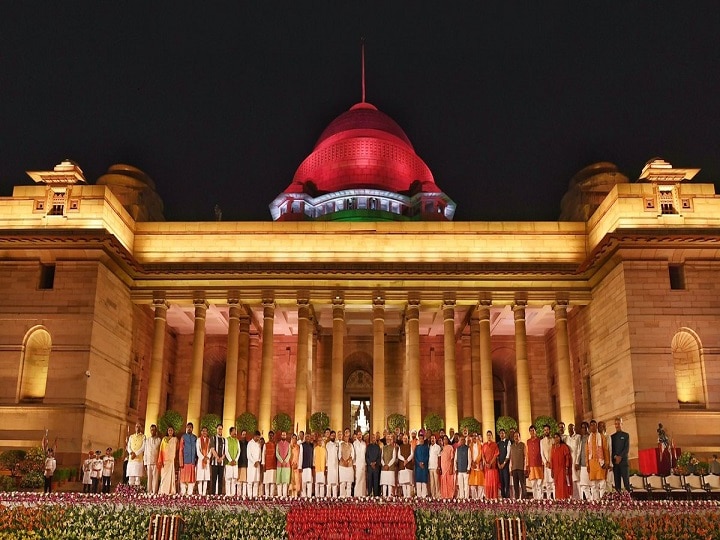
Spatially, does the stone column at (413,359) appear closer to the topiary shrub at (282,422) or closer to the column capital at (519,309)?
the column capital at (519,309)

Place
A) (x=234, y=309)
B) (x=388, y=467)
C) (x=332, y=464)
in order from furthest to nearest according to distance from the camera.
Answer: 1. (x=234, y=309)
2. (x=332, y=464)
3. (x=388, y=467)

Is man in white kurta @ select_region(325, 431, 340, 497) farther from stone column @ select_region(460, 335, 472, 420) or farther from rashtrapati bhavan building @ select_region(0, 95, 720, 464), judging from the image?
stone column @ select_region(460, 335, 472, 420)

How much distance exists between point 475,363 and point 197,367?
14435 millimetres

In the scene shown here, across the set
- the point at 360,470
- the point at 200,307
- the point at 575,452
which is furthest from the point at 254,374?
the point at 575,452

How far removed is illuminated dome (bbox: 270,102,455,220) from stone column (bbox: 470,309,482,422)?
1237 cm

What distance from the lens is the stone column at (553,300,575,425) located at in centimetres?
3259

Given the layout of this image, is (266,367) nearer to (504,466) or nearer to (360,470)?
(360,470)

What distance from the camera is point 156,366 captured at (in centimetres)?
3391

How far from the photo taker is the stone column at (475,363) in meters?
36.3

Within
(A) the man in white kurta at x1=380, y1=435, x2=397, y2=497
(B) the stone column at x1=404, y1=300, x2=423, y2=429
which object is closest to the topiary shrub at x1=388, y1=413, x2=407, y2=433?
(B) the stone column at x1=404, y1=300, x2=423, y2=429

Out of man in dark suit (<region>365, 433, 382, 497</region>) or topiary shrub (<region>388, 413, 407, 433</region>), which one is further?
topiary shrub (<region>388, 413, 407, 433</region>)

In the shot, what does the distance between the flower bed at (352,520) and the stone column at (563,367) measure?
16.7m

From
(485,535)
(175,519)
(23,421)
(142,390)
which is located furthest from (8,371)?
(485,535)

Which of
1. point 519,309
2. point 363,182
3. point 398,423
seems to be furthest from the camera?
point 363,182
